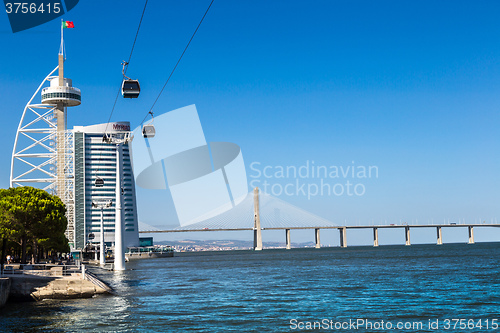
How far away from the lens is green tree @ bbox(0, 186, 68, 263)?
65.0 metres

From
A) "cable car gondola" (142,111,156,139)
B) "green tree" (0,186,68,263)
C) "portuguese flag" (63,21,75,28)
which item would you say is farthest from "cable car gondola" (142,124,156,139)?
"portuguese flag" (63,21,75,28)

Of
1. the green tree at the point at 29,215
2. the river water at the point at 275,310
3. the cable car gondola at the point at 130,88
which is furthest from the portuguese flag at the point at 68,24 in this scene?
the cable car gondola at the point at 130,88

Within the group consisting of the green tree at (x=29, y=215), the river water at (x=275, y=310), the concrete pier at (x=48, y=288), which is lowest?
the river water at (x=275, y=310)

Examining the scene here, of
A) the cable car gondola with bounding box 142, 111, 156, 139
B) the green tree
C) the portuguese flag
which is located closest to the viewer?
the cable car gondola with bounding box 142, 111, 156, 139

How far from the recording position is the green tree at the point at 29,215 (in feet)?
213

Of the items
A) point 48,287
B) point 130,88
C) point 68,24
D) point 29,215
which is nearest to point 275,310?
point 48,287

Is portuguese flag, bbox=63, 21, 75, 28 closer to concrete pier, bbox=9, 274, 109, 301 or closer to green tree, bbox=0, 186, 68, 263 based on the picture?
green tree, bbox=0, 186, 68, 263

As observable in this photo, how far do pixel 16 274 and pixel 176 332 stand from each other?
67.8ft

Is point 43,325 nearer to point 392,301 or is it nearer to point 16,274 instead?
point 16,274

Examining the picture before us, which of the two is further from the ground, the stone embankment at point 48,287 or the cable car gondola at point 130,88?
the cable car gondola at point 130,88

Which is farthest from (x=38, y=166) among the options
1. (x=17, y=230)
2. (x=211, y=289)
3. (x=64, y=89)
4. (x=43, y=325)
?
(x=43, y=325)

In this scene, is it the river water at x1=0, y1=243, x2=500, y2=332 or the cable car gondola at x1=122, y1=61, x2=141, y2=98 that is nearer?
the river water at x1=0, y1=243, x2=500, y2=332

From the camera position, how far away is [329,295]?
4325cm

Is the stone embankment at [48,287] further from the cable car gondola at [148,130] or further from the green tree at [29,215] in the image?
the green tree at [29,215]
